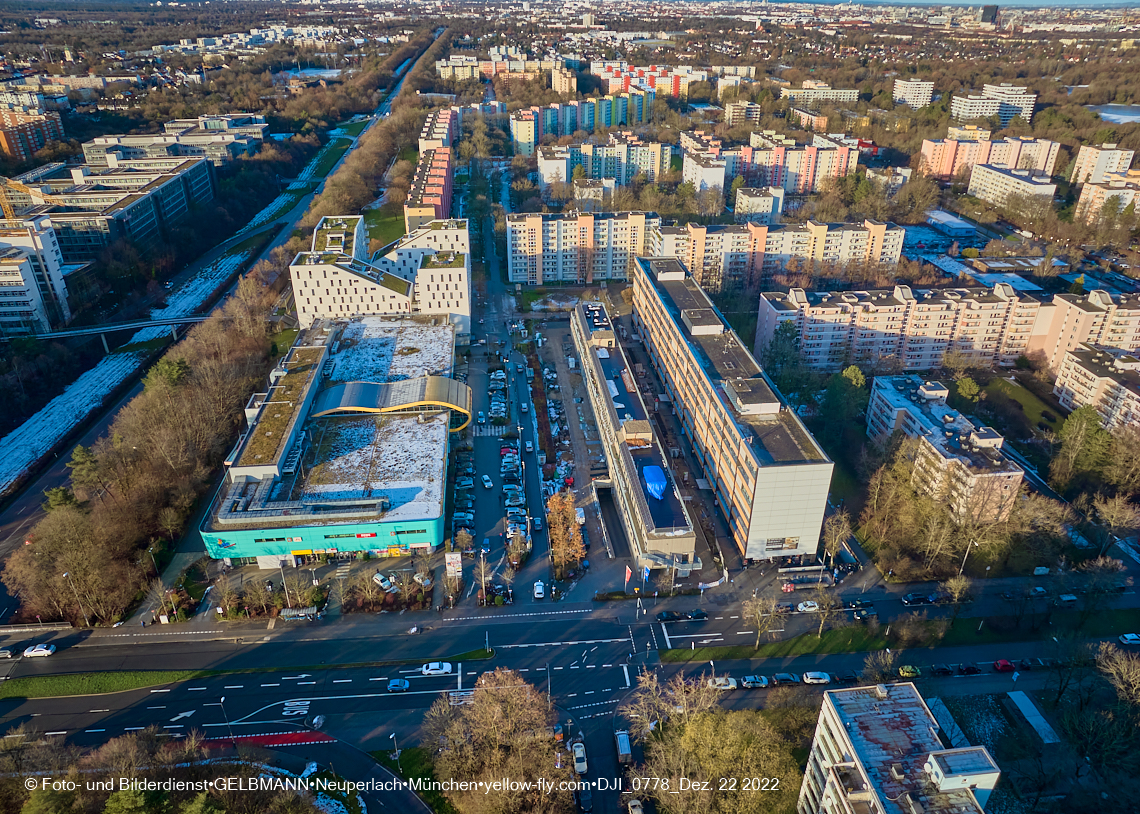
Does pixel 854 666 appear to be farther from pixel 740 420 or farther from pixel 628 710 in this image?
pixel 740 420

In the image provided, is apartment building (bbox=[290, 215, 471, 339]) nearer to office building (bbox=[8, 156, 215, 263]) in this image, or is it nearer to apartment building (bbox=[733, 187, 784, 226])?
office building (bbox=[8, 156, 215, 263])

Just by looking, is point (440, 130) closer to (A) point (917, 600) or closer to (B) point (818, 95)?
(B) point (818, 95)

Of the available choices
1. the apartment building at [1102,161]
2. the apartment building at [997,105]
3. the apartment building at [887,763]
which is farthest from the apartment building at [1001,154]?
the apartment building at [887,763]

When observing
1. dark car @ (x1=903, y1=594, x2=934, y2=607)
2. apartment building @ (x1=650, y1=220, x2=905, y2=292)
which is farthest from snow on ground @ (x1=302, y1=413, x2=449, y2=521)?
apartment building @ (x1=650, y1=220, x2=905, y2=292)

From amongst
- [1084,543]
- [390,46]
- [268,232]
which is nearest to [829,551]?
[1084,543]

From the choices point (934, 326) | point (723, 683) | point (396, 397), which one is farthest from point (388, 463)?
point (934, 326)
